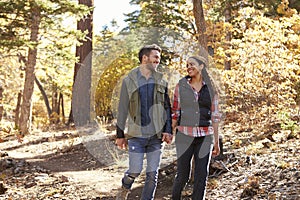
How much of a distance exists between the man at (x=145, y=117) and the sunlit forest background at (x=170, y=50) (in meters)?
2.32

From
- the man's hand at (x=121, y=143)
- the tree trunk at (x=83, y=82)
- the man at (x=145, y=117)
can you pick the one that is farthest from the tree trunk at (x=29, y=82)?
the man's hand at (x=121, y=143)

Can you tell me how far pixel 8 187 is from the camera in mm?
7004

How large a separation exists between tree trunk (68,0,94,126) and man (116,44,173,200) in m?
10.0

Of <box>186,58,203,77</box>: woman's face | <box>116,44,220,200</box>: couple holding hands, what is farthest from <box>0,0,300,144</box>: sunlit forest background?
<box>116,44,220,200</box>: couple holding hands

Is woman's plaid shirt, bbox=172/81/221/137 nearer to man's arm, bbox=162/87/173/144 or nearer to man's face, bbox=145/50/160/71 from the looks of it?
man's arm, bbox=162/87/173/144

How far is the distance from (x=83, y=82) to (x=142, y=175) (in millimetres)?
7882

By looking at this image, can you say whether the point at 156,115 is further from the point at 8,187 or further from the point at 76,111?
the point at 76,111

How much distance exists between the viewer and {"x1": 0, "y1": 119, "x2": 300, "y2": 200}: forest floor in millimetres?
5152

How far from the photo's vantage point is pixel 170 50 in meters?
14.2

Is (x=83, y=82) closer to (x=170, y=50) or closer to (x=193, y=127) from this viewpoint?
(x=170, y=50)

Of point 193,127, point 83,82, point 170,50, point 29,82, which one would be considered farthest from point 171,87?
point 193,127

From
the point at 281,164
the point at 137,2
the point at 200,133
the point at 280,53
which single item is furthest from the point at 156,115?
the point at 137,2

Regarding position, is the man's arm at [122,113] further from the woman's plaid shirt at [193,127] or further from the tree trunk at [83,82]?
the tree trunk at [83,82]

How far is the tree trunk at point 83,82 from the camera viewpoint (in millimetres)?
14141
